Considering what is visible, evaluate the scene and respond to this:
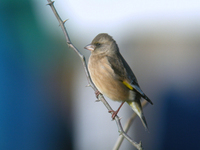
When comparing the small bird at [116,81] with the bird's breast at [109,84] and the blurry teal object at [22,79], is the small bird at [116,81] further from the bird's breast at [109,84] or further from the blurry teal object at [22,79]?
the blurry teal object at [22,79]

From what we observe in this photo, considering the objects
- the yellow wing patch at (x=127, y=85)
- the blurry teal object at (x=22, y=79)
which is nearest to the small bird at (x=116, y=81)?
the yellow wing patch at (x=127, y=85)

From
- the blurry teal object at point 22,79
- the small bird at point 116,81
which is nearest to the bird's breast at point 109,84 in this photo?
the small bird at point 116,81

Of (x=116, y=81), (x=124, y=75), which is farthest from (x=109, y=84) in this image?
(x=124, y=75)

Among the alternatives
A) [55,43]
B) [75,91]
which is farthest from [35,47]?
[75,91]

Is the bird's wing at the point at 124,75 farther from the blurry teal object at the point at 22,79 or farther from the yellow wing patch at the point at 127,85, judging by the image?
the blurry teal object at the point at 22,79

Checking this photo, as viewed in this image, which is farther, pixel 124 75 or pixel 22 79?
pixel 22 79

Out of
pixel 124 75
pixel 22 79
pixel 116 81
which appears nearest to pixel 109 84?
pixel 116 81

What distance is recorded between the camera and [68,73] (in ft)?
30.9

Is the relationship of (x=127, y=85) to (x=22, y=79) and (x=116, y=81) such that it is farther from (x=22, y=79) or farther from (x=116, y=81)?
(x=22, y=79)

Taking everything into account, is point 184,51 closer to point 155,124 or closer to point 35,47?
point 155,124

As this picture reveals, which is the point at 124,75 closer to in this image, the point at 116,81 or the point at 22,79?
the point at 116,81

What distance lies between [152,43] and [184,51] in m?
1.13

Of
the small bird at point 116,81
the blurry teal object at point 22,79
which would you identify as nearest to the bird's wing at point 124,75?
the small bird at point 116,81

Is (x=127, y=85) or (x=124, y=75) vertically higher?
(x=124, y=75)
